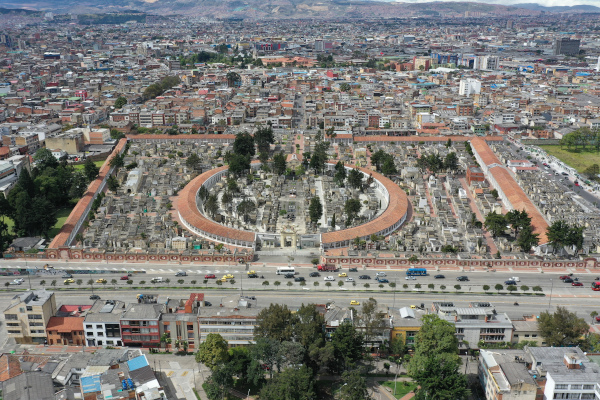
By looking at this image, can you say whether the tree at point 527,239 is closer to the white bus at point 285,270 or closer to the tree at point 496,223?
the tree at point 496,223

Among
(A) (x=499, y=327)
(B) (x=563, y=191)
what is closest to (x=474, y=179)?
(B) (x=563, y=191)

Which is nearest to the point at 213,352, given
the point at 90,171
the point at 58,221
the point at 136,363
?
the point at 136,363

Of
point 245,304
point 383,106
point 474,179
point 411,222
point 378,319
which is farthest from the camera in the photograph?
point 383,106

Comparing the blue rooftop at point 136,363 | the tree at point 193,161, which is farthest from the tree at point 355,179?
the blue rooftop at point 136,363

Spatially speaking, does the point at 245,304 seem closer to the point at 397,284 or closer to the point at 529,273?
the point at 397,284

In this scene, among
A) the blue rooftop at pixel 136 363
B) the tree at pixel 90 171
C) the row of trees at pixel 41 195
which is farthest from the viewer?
the tree at pixel 90 171

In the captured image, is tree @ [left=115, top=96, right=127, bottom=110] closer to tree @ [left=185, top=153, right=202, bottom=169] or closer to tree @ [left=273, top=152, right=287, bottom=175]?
tree @ [left=185, top=153, right=202, bottom=169]

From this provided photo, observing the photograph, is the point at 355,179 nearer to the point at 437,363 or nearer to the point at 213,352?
the point at 437,363
